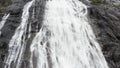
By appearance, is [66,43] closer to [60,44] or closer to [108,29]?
[60,44]

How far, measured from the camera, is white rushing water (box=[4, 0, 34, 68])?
32.0 feet

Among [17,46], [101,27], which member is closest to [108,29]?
[101,27]

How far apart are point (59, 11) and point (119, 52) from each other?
4677 mm

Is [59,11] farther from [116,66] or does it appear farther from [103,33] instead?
[116,66]

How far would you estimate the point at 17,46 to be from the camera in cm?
1052

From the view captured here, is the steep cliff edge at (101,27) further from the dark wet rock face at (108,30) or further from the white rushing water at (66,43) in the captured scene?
the white rushing water at (66,43)

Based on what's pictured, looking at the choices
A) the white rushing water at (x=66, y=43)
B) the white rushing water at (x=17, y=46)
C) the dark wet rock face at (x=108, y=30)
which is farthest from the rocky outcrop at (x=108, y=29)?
the white rushing water at (x=17, y=46)

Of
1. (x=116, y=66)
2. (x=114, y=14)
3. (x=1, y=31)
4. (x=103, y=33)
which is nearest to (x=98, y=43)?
(x=103, y=33)

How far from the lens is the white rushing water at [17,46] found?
9758 mm

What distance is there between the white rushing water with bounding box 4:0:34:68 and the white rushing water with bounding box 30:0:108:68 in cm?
60

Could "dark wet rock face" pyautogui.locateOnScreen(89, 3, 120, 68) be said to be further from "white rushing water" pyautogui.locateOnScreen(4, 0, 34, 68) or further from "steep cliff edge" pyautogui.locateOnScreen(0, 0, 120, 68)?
"white rushing water" pyautogui.locateOnScreen(4, 0, 34, 68)

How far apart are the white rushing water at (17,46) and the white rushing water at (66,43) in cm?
60

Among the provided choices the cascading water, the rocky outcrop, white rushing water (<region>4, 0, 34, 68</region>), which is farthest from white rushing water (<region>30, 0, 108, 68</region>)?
white rushing water (<region>4, 0, 34, 68</region>)

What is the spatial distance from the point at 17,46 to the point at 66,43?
2.53m
